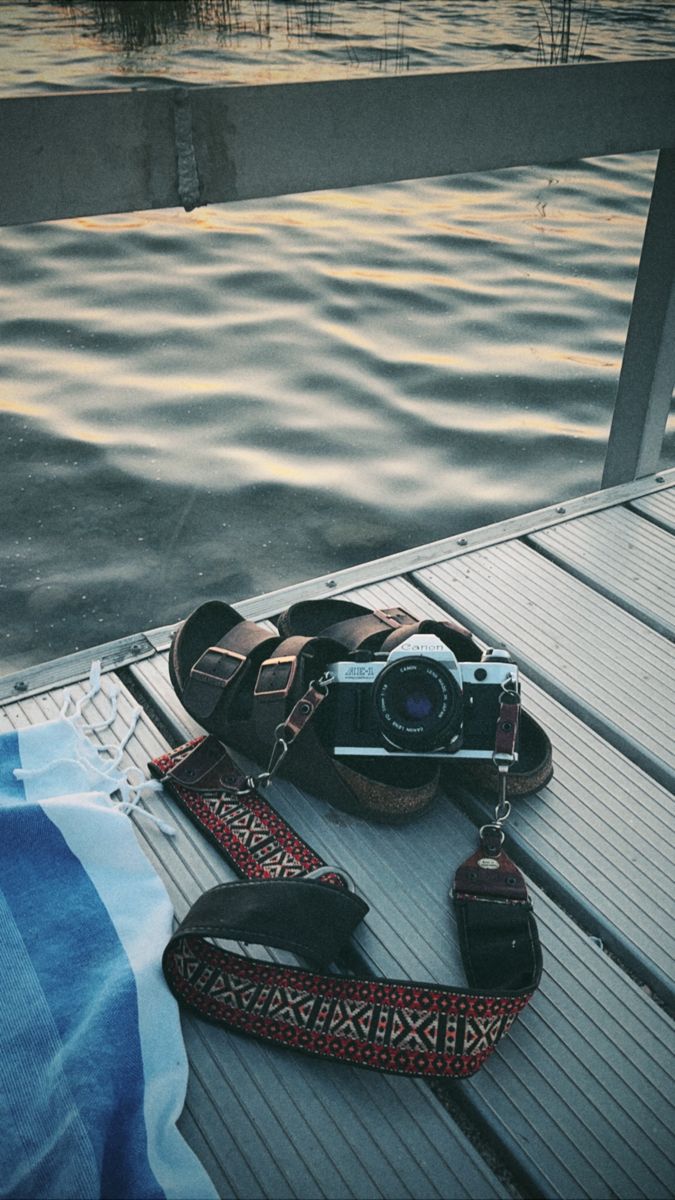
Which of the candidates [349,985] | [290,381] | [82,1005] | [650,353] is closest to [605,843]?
[349,985]

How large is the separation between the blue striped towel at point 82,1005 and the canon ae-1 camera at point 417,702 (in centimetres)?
38

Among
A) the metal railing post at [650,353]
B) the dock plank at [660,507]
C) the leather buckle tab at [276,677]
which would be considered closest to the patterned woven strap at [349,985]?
the leather buckle tab at [276,677]

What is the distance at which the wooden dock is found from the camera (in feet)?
3.74

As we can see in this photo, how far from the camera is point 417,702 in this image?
1.51 metres

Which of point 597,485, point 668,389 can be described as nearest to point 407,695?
point 668,389

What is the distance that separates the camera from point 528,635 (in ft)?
6.54

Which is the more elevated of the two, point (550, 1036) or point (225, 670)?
point (225, 670)

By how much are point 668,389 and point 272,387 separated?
2.54 meters

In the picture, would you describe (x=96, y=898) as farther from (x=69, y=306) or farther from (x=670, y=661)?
(x=69, y=306)

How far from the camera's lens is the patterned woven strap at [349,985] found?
3.98 feet

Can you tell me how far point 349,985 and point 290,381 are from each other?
12.3ft

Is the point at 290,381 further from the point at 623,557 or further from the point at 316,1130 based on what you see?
the point at 316,1130

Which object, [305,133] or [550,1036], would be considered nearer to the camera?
[550,1036]

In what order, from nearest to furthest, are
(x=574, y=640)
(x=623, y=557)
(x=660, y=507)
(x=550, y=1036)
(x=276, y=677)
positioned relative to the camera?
(x=550, y=1036)
(x=276, y=677)
(x=574, y=640)
(x=623, y=557)
(x=660, y=507)
